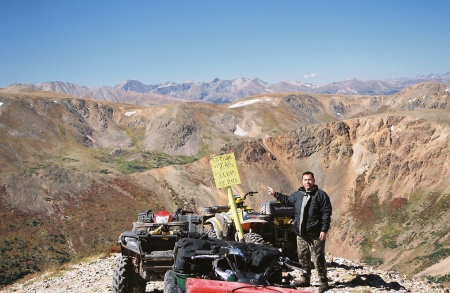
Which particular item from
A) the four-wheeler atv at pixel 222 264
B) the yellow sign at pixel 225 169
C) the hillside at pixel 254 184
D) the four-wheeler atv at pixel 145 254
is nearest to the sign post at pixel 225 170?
the yellow sign at pixel 225 169

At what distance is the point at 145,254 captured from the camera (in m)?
8.71

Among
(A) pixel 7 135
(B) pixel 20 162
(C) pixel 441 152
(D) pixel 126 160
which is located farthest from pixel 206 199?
(A) pixel 7 135

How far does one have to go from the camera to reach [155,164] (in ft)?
316

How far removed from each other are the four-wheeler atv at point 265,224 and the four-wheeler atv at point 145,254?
8.22 feet

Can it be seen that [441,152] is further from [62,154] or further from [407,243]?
[62,154]

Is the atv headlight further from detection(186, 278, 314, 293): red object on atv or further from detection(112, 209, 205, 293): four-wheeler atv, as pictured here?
detection(186, 278, 314, 293): red object on atv

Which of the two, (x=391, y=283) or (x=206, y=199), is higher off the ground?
(x=391, y=283)

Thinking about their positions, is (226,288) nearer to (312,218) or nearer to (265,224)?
(312,218)

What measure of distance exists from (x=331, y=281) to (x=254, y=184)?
172 ft

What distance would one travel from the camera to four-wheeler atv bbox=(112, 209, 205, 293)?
340 inches

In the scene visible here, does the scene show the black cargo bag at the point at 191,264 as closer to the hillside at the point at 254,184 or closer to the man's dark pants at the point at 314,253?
the man's dark pants at the point at 314,253

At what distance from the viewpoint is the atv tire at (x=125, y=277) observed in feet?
29.9

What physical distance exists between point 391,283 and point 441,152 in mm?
54314

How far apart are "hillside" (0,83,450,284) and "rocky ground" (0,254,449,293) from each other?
685 inches
